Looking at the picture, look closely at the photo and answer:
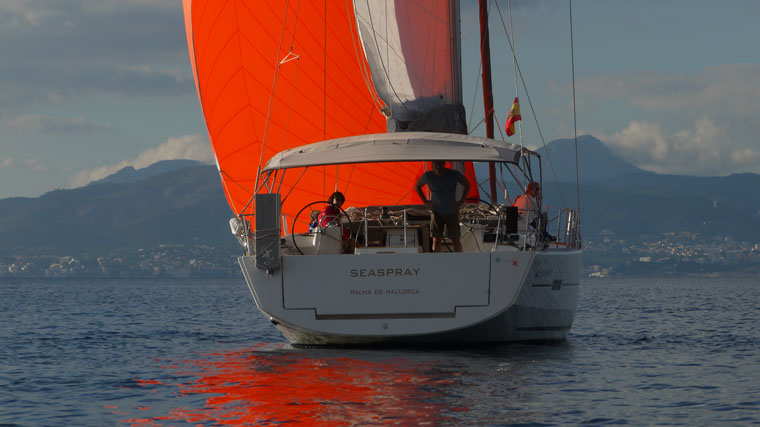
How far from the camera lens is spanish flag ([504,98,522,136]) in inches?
Answer: 621

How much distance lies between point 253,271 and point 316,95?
5.78 metres

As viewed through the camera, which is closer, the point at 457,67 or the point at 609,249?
the point at 457,67

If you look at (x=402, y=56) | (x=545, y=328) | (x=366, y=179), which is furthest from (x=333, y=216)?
(x=366, y=179)

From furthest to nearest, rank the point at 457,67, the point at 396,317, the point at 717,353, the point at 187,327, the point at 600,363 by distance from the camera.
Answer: the point at 187,327, the point at 457,67, the point at 717,353, the point at 600,363, the point at 396,317

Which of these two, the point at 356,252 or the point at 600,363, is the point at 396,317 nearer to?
the point at 356,252

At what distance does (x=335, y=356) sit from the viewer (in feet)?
34.8

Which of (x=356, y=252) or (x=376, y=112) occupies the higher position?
(x=376, y=112)

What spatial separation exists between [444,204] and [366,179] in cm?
485

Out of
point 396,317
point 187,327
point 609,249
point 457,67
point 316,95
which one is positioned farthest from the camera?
point 609,249

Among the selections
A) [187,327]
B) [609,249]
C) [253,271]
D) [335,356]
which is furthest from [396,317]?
[609,249]

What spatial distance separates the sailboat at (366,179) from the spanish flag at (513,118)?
2.58 feet

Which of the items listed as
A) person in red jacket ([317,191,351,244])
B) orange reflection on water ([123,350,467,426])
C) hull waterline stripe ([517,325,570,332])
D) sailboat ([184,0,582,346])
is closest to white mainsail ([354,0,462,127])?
sailboat ([184,0,582,346])

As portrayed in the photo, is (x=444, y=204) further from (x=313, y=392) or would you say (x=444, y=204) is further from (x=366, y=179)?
(x=366, y=179)

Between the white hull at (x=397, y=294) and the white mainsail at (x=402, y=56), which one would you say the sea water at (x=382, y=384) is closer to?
the white hull at (x=397, y=294)
